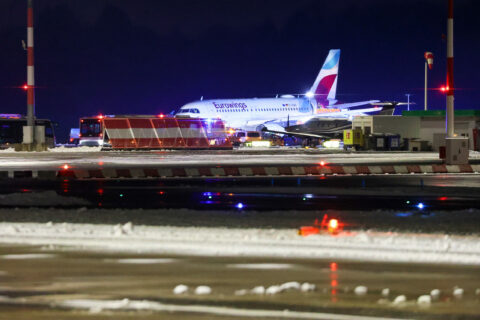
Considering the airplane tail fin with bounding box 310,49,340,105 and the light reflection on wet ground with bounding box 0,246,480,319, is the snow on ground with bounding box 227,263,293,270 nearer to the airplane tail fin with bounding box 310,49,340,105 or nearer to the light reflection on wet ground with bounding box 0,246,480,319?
the light reflection on wet ground with bounding box 0,246,480,319

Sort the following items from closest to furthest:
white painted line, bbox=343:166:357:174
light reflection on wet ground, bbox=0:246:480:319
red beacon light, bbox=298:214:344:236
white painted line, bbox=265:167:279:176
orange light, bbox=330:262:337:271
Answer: light reflection on wet ground, bbox=0:246:480:319
orange light, bbox=330:262:337:271
red beacon light, bbox=298:214:344:236
white painted line, bbox=265:167:279:176
white painted line, bbox=343:166:357:174

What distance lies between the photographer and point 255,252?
38.3 feet

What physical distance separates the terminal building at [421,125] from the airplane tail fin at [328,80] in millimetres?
39872

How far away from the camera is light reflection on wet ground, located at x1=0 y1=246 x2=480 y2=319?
801 cm

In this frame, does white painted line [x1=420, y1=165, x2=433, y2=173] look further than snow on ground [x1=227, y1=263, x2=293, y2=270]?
Yes

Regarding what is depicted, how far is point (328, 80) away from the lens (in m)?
113

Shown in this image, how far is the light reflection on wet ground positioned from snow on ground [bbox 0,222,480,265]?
54 centimetres

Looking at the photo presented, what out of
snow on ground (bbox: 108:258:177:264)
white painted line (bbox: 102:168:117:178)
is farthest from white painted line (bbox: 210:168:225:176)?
snow on ground (bbox: 108:258:177:264)

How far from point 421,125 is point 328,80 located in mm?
43955

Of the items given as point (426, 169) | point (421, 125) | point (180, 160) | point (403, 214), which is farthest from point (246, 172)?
point (421, 125)

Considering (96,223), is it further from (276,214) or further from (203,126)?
(203,126)

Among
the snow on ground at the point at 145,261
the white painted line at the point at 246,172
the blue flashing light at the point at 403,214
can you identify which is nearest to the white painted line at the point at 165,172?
the white painted line at the point at 246,172

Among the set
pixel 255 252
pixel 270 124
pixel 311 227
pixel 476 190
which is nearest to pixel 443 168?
pixel 476 190

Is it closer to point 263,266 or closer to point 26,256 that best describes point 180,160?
point 26,256
